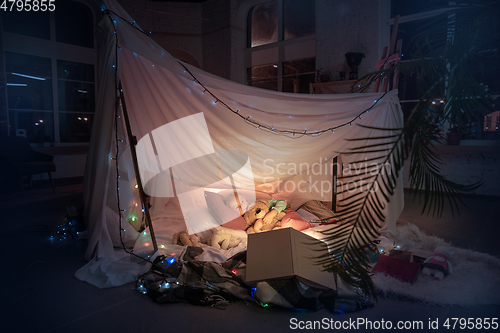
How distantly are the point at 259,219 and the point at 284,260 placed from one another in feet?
3.55

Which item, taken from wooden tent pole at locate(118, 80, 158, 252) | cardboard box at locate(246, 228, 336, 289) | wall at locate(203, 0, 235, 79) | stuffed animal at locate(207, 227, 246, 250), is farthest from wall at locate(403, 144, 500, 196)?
wall at locate(203, 0, 235, 79)

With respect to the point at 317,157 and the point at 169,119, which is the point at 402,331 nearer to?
the point at 317,157

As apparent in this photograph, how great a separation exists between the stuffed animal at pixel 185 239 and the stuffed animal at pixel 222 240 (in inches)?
4.5

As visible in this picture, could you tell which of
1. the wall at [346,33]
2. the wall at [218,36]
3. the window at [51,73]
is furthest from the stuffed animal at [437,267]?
the window at [51,73]

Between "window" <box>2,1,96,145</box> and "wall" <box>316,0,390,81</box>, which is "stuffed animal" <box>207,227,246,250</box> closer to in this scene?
"wall" <box>316,0,390,81</box>

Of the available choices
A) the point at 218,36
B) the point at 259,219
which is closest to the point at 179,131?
the point at 259,219

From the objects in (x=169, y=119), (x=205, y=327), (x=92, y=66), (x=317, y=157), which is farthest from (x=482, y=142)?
(x=92, y=66)

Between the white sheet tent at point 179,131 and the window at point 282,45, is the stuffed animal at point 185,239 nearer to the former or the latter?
the white sheet tent at point 179,131

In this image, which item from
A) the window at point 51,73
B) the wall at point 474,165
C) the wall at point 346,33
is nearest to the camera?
the wall at point 474,165

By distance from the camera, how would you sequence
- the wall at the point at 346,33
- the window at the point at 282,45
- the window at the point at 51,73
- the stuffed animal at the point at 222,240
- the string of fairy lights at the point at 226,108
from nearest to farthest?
the string of fairy lights at the point at 226,108, the stuffed animal at the point at 222,240, the wall at the point at 346,33, the window at the point at 51,73, the window at the point at 282,45

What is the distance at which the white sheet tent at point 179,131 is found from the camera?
7.37 ft

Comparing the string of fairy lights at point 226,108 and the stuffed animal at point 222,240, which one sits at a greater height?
the string of fairy lights at point 226,108

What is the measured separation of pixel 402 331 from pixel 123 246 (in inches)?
74.3

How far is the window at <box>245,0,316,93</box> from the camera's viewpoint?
19.7 feet
